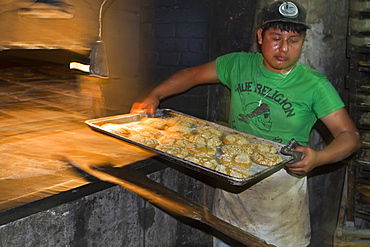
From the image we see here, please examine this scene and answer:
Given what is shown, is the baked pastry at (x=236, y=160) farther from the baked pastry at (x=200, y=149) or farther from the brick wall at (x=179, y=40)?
the brick wall at (x=179, y=40)

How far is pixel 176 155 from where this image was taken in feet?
8.18

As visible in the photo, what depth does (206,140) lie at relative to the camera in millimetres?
2848

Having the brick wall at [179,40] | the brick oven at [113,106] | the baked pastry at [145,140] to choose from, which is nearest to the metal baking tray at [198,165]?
the baked pastry at [145,140]

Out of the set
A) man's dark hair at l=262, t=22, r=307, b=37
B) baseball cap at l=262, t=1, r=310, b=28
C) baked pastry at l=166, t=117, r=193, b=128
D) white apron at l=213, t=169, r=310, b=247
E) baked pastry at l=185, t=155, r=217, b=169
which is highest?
baseball cap at l=262, t=1, r=310, b=28

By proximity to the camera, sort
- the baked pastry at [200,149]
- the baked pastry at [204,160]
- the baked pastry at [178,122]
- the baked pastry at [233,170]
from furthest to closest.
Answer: the baked pastry at [178,122]
the baked pastry at [200,149]
the baked pastry at [204,160]
the baked pastry at [233,170]

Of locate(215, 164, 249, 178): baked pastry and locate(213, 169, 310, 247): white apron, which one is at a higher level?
locate(215, 164, 249, 178): baked pastry

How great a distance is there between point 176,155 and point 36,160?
104cm

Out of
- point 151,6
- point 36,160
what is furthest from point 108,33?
point 36,160

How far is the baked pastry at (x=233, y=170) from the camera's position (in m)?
2.34

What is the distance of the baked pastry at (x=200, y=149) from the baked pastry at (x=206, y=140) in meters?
0.05

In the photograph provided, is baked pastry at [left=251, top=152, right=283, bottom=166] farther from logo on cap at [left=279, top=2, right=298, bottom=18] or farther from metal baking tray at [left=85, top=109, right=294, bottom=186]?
logo on cap at [left=279, top=2, right=298, bottom=18]

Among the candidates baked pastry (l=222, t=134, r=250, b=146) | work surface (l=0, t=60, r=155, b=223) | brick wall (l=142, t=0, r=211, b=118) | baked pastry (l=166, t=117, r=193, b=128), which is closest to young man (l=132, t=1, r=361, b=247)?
baked pastry (l=222, t=134, r=250, b=146)

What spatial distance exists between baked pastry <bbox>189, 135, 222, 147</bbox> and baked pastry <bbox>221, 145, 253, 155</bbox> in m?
0.09

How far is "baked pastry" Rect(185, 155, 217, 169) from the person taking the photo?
2447 mm
